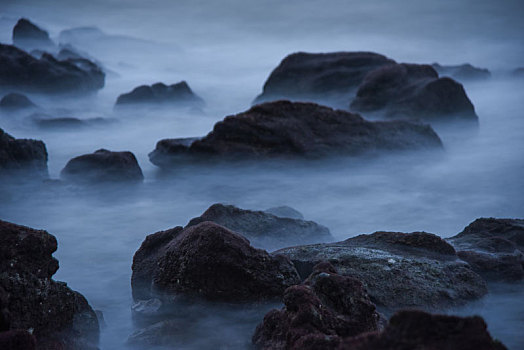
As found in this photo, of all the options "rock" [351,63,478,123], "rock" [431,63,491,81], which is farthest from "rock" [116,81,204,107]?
"rock" [431,63,491,81]

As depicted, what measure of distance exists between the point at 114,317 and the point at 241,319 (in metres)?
0.82

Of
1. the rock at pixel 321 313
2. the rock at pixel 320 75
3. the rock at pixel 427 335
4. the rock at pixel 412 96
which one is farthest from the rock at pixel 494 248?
the rock at pixel 320 75

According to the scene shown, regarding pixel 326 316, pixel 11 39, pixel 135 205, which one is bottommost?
pixel 326 316

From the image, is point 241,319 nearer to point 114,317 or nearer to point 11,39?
point 114,317

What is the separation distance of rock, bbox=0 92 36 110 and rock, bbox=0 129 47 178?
4265mm

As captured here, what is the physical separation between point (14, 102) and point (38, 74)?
2.04m

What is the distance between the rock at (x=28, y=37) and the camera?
62.5ft

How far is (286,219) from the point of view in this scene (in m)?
4.60

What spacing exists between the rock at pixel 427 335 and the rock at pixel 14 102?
412 inches

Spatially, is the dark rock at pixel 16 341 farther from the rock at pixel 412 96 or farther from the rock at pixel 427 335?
the rock at pixel 412 96

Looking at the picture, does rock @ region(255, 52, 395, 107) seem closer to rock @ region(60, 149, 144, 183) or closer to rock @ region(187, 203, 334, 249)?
rock @ region(60, 149, 144, 183)

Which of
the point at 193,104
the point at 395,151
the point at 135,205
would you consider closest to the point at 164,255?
the point at 135,205

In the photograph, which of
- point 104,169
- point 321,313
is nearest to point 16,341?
point 321,313

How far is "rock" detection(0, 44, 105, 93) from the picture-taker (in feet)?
41.1
